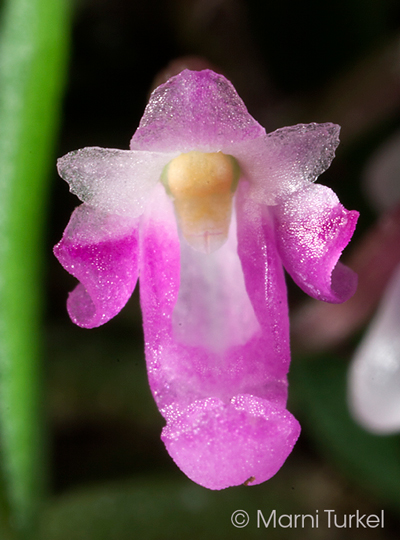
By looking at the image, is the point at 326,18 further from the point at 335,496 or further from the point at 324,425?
the point at 335,496

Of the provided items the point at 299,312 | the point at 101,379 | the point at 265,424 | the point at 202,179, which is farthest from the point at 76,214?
the point at 101,379

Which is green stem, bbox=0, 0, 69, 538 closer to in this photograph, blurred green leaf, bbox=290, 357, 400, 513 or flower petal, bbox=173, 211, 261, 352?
flower petal, bbox=173, 211, 261, 352

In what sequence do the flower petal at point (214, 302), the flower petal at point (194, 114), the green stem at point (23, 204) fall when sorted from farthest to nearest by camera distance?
the green stem at point (23, 204)
the flower petal at point (214, 302)
the flower petal at point (194, 114)

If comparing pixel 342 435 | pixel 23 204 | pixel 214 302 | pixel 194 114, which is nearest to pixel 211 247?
pixel 214 302

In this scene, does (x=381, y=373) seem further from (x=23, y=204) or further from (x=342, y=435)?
(x=23, y=204)

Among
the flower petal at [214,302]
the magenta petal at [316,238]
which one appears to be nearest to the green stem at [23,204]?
the flower petal at [214,302]

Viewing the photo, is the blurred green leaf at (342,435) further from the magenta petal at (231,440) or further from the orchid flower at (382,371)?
the magenta petal at (231,440)

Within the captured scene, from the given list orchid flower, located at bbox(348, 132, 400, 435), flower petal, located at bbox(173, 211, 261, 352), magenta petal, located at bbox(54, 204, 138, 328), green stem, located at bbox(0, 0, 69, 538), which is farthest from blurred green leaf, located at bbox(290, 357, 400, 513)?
magenta petal, located at bbox(54, 204, 138, 328)
